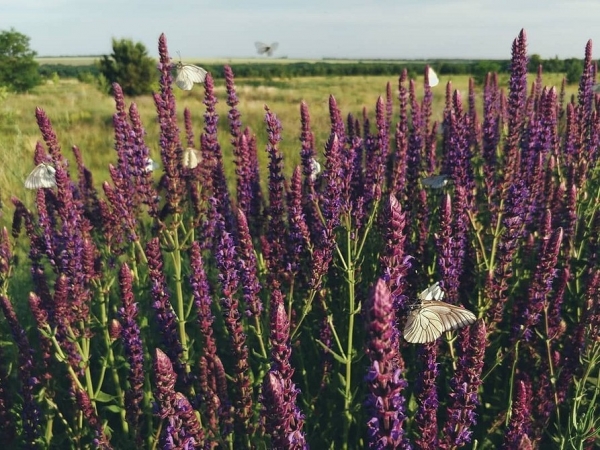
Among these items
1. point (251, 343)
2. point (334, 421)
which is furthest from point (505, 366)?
point (251, 343)

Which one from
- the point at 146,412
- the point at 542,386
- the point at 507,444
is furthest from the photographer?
the point at 146,412

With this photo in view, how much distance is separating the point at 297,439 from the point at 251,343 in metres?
2.62

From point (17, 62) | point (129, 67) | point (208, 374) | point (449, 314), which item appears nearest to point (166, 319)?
point (208, 374)

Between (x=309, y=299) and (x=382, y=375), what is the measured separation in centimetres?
177

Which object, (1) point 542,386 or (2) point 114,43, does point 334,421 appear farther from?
(2) point 114,43

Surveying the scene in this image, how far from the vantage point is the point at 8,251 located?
4141 millimetres

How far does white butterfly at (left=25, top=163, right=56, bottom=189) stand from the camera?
13.2 ft

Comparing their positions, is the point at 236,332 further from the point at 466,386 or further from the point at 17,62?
the point at 17,62

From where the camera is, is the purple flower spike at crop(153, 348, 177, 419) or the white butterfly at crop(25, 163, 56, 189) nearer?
the purple flower spike at crop(153, 348, 177, 419)

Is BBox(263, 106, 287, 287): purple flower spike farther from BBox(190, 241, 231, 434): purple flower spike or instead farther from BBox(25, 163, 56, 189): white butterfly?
BBox(25, 163, 56, 189): white butterfly

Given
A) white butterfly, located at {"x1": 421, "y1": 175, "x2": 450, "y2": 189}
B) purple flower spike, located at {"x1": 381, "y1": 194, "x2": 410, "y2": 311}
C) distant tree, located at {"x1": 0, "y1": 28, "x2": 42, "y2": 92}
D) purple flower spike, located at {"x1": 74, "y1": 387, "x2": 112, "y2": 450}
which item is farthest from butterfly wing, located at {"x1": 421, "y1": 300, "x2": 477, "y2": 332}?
distant tree, located at {"x1": 0, "y1": 28, "x2": 42, "y2": 92}

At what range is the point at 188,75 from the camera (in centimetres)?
463

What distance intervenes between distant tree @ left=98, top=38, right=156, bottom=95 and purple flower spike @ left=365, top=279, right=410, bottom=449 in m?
45.8

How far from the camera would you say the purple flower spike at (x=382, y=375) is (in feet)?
4.31
